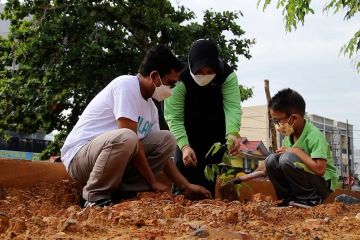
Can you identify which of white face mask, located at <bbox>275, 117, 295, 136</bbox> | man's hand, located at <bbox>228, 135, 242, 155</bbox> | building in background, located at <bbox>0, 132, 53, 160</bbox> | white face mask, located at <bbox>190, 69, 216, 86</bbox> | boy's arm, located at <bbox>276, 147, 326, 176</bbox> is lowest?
building in background, located at <bbox>0, 132, 53, 160</bbox>

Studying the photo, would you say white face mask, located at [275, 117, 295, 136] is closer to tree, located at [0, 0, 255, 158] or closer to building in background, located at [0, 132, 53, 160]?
tree, located at [0, 0, 255, 158]

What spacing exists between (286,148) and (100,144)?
1.34 m

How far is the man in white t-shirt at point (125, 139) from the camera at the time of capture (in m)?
2.90

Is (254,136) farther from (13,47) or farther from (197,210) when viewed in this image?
(197,210)

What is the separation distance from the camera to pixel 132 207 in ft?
7.88

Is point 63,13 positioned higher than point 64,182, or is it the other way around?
point 63,13

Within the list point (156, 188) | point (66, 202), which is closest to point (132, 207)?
point (156, 188)

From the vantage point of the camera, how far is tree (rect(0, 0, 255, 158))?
12.6 m

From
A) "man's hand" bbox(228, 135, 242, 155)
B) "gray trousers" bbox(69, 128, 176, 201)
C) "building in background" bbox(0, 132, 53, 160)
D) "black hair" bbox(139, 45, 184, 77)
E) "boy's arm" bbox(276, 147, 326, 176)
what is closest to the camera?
"gray trousers" bbox(69, 128, 176, 201)

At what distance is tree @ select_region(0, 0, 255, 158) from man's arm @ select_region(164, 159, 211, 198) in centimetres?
901

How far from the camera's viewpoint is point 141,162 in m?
3.12

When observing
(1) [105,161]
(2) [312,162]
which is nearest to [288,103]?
(2) [312,162]

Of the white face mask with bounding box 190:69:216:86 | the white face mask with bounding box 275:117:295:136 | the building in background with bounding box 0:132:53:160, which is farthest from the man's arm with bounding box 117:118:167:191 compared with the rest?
the building in background with bounding box 0:132:53:160

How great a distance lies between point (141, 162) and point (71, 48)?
32.2 feet
